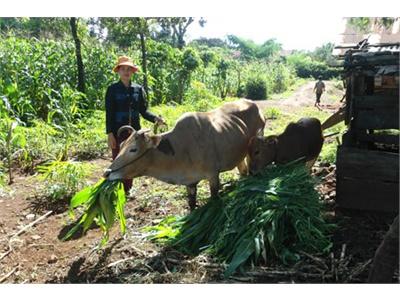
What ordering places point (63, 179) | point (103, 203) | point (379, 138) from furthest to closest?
point (63, 179) < point (379, 138) < point (103, 203)

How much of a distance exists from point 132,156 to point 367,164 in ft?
7.25

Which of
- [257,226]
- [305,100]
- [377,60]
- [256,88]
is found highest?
[377,60]

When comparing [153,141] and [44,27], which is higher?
[44,27]

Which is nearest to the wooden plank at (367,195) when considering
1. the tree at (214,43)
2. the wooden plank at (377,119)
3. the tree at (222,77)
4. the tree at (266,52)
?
the wooden plank at (377,119)

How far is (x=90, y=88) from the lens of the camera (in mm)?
9742

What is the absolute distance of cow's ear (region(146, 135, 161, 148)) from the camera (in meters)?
4.26

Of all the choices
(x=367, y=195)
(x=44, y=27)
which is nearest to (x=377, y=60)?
(x=367, y=195)

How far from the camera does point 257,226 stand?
393 centimetres

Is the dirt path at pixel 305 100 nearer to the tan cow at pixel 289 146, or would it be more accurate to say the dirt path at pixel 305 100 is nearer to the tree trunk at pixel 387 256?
the tan cow at pixel 289 146

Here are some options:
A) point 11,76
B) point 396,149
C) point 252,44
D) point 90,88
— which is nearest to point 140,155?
point 396,149

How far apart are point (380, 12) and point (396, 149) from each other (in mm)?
2180

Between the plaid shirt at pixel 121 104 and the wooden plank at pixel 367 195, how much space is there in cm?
218

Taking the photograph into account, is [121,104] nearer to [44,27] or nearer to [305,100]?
[44,27]

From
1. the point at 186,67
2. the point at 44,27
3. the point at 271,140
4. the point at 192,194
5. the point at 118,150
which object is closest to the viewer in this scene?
the point at 192,194
